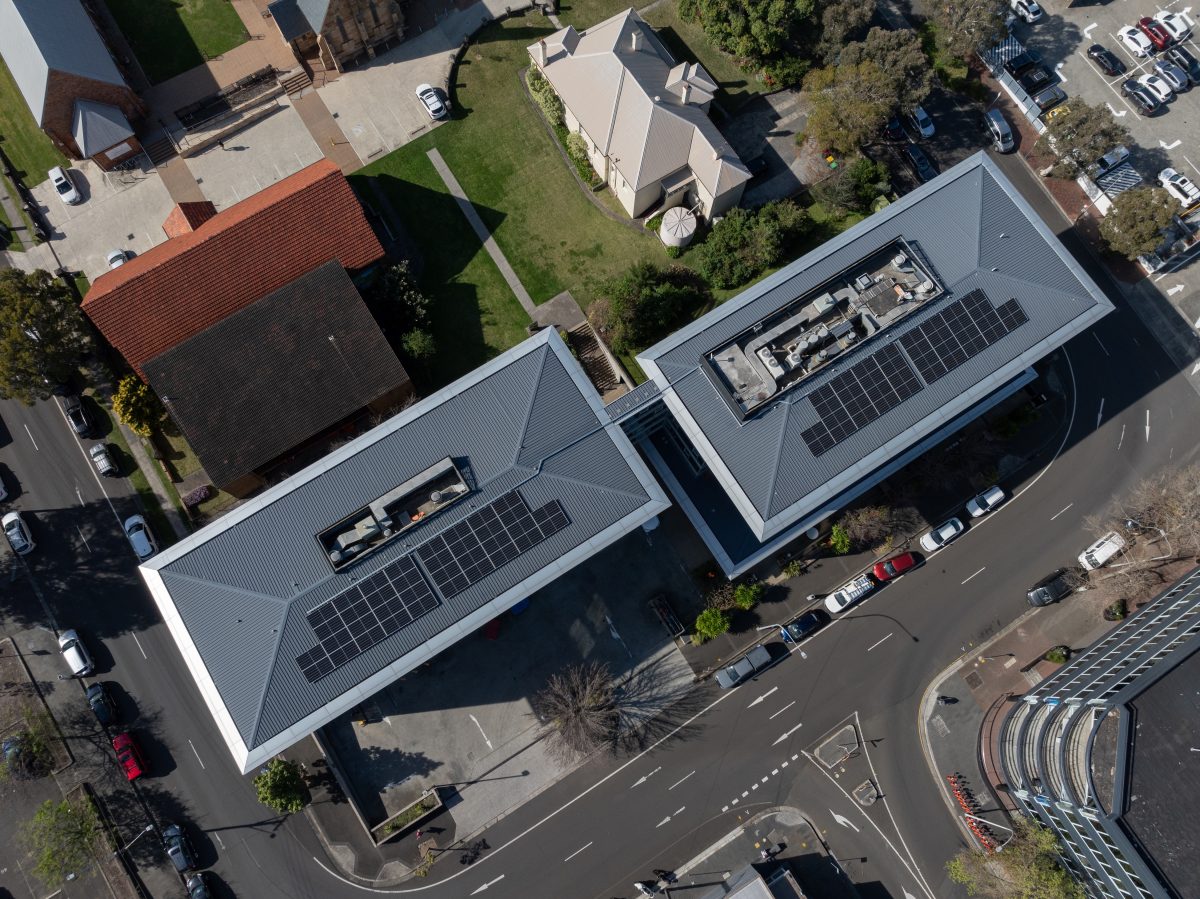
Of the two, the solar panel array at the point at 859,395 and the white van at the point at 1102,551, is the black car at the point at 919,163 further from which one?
the white van at the point at 1102,551

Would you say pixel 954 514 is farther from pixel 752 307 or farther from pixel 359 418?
pixel 359 418

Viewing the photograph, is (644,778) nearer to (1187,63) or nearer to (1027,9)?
(1027,9)

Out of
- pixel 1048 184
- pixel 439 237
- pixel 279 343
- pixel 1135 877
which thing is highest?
pixel 439 237

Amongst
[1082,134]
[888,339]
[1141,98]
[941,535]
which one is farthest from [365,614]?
[1141,98]

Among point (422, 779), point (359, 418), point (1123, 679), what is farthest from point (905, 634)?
point (359, 418)

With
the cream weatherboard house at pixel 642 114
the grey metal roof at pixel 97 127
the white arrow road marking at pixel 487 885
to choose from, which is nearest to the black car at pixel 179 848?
the white arrow road marking at pixel 487 885

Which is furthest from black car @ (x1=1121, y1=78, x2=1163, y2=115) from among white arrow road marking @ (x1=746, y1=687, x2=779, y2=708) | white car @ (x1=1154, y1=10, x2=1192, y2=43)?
white arrow road marking @ (x1=746, y1=687, x2=779, y2=708)
